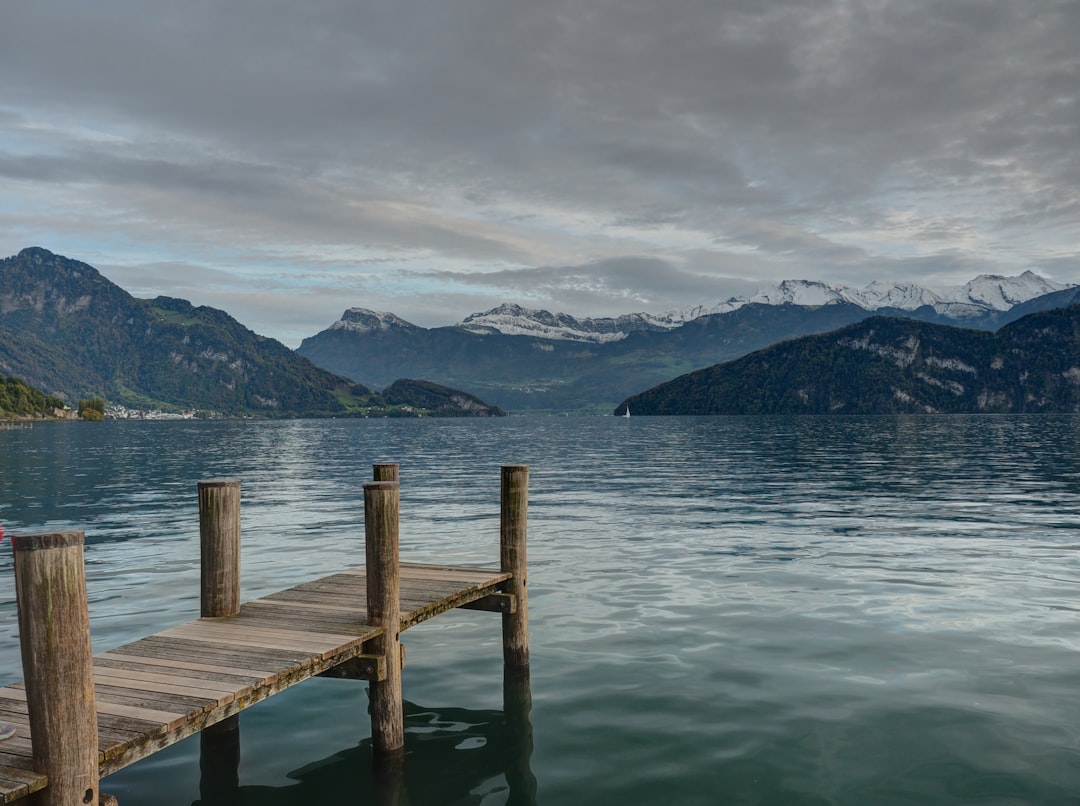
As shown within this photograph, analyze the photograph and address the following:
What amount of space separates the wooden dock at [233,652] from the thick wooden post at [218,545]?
0.06 feet

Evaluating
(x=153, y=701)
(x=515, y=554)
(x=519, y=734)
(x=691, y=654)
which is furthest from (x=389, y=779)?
(x=691, y=654)

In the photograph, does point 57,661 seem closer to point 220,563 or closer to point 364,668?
point 364,668

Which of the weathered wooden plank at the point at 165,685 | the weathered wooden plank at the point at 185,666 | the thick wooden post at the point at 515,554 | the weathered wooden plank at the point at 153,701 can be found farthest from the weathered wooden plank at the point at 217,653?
the thick wooden post at the point at 515,554

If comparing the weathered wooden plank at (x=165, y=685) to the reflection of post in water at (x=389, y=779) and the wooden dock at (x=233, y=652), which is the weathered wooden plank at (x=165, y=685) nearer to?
the wooden dock at (x=233, y=652)

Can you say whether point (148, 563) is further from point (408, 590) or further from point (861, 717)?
point (861, 717)

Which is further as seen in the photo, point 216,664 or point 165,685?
point 216,664

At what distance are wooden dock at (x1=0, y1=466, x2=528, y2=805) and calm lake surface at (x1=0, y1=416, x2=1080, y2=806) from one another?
174 centimetres

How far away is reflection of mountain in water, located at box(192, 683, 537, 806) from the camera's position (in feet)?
37.5

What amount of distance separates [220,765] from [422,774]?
309cm

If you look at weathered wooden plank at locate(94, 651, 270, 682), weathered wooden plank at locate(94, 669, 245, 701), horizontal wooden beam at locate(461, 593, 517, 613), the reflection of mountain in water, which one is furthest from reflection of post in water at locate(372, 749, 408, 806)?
horizontal wooden beam at locate(461, 593, 517, 613)

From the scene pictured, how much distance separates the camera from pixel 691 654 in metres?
17.5

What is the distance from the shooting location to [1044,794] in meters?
11.2

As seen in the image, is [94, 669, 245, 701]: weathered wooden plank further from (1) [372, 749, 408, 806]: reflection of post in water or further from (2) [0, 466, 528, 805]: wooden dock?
(1) [372, 749, 408, 806]: reflection of post in water

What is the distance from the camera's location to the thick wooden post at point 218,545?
13.5m
